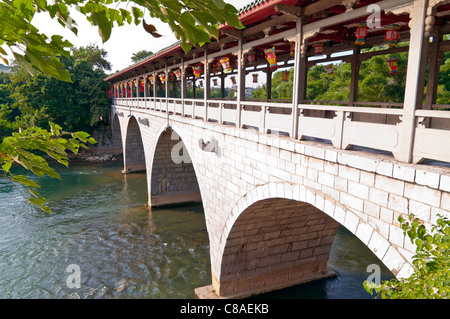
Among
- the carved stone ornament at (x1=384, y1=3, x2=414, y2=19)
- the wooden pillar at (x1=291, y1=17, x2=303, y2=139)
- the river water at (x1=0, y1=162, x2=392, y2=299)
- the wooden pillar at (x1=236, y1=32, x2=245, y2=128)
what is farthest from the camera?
the river water at (x1=0, y1=162, x2=392, y2=299)

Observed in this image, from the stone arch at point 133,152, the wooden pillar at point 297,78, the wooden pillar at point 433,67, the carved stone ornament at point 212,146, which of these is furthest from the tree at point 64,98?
the wooden pillar at point 433,67

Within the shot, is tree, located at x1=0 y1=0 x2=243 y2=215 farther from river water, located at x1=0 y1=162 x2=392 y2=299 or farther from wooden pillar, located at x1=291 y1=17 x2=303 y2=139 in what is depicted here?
river water, located at x1=0 y1=162 x2=392 y2=299

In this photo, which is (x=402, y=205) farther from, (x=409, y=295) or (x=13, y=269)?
(x=13, y=269)

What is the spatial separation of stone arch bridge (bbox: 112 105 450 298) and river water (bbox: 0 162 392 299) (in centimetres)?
130

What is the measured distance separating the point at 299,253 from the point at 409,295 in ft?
27.6

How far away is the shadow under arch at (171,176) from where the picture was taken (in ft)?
60.0

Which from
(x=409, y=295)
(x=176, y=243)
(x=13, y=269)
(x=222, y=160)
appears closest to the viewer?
(x=409, y=295)

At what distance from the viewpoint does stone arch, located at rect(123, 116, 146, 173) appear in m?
27.9

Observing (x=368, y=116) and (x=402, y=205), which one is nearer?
(x=402, y=205)

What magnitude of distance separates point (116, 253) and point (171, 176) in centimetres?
670

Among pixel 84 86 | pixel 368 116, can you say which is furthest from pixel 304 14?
pixel 84 86

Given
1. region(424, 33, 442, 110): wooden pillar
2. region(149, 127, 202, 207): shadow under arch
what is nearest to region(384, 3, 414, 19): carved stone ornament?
region(424, 33, 442, 110): wooden pillar

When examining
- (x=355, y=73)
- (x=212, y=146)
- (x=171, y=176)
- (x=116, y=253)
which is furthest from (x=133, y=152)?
(x=355, y=73)

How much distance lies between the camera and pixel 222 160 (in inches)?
365
